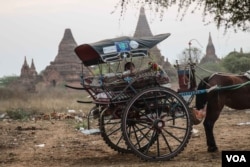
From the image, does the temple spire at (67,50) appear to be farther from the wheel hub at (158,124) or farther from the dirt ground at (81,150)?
the wheel hub at (158,124)

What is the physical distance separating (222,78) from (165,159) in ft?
6.18

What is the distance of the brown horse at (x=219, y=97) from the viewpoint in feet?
24.3

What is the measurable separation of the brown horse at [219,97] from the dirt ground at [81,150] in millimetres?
584

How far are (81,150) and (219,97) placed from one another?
119 inches

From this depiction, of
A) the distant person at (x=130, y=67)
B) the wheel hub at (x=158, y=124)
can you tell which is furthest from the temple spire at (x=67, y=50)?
the wheel hub at (x=158, y=124)

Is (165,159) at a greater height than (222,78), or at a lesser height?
lesser

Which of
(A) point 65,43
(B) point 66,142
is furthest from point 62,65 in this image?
(B) point 66,142

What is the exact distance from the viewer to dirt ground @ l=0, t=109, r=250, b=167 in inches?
272

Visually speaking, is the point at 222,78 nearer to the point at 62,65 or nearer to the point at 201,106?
the point at 201,106

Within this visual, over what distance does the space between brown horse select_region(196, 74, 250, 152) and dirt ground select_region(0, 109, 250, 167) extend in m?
0.58

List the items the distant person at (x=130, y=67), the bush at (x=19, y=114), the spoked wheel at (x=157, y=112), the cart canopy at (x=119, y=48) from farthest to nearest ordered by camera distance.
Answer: the bush at (x=19, y=114)
the distant person at (x=130, y=67)
the cart canopy at (x=119, y=48)
the spoked wheel at (x=157, y=112)

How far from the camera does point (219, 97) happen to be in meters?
7.41

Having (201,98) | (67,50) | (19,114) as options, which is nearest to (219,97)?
(201,98)

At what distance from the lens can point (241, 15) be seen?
7.56 metres
